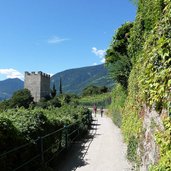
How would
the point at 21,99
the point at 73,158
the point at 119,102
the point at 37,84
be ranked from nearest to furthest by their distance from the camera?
1. the point at 73,158
2. the point at 119,102
3. the point at 21,99
4. the point at 37,84

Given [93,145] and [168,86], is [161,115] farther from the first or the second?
[93,145]

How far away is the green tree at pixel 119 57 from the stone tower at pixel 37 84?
71921mm

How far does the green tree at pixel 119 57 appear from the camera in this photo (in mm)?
19531

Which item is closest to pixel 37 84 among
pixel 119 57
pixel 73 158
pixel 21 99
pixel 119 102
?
pixel 21 99

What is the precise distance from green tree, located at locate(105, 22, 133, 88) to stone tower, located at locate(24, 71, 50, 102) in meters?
71.9

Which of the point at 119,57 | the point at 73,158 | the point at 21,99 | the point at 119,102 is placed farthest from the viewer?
the point at 21,99

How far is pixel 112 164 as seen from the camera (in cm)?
1151

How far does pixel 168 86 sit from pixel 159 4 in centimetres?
496

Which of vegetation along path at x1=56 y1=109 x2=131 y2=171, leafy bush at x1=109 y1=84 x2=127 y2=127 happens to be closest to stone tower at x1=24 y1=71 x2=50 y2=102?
leafy bush at x1=109 y1=84 x2=127 y2=127

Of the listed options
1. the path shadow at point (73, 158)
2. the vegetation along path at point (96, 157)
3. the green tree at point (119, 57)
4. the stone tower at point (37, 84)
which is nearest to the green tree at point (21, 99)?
the stone tower at point (37, 84)

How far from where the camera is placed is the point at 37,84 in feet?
318

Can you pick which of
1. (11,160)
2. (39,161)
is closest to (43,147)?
(39,161)

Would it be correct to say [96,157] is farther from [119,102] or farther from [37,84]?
[37,84]

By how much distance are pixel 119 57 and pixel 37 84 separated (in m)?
77.3
